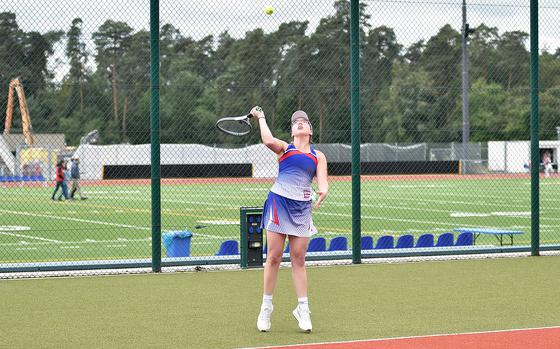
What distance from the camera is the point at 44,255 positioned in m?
18.0

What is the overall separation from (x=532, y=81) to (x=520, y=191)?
2468cm

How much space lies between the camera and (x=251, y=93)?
1955cm

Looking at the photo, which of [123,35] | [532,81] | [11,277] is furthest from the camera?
[123,35]

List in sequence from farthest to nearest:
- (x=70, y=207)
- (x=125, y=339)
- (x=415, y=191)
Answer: (x=415, y=191), (x=70, y=207), (x=125, y=339)

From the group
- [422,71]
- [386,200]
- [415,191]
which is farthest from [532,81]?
[415,191]

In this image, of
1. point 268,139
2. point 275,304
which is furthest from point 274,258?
point 275,304

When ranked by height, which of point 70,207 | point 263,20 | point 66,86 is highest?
point 263,20

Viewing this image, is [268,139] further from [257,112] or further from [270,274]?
[270,274]

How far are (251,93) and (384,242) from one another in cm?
470

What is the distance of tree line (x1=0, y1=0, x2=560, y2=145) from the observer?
51.6 feet

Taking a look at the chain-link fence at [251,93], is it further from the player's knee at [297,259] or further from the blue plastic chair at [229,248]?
the player's knee at [297,259]

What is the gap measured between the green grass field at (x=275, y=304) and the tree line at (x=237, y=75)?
388 cm

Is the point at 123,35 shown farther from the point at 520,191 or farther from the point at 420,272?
the point at 520,191

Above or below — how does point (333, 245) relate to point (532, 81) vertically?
below
